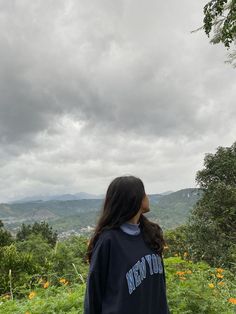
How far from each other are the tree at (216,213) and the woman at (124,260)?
754 cm

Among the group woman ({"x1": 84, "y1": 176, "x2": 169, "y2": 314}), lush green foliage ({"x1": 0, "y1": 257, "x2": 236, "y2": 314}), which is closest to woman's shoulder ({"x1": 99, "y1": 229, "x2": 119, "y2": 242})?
woman ({"x1": 84, "y1": 176, "x2": 169, "y2": 314})

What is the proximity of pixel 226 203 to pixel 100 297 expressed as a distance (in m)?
10.1

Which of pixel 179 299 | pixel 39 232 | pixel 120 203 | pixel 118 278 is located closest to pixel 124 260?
pixel 118 278

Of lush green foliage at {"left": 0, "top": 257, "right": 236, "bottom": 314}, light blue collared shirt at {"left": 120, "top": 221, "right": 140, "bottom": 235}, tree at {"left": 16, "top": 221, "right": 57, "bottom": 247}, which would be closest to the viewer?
light blue collared shirt at {"left": 120, "top": 221, "right": 140, "bottom": 235}

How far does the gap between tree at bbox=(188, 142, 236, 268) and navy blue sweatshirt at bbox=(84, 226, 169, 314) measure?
25.0 feet

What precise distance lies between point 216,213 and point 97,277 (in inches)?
399

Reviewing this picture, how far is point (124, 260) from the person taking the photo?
2088 mm

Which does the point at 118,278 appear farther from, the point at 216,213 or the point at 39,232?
the point at 39,232

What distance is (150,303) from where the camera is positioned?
2.15m

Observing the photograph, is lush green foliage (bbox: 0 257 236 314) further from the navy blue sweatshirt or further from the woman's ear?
the woman's ear

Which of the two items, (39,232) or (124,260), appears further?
(39,232)

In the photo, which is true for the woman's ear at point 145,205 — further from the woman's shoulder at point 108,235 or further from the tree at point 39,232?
the tree at point 39,232

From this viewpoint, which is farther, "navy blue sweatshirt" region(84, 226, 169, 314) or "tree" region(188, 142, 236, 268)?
"tree" region(188, 142, 236, 268)

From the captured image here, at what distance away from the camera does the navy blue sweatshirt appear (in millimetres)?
2059
